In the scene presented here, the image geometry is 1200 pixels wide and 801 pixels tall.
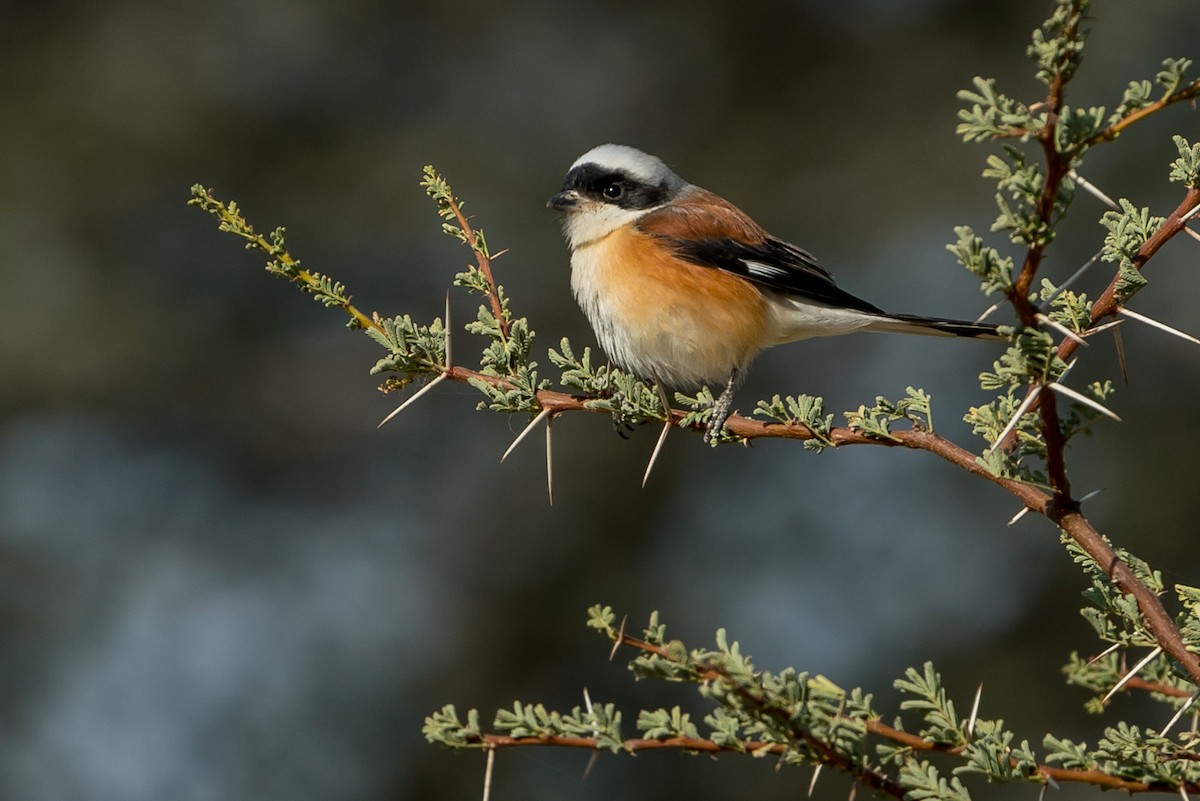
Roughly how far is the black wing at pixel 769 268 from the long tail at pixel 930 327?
12 cm

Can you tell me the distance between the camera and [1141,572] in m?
2.31

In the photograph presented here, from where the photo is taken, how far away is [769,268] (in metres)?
4.26

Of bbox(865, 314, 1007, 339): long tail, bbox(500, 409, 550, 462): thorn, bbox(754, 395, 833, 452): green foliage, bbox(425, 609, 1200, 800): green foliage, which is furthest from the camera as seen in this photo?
bbox(865, 314, 1007, 339): long tail

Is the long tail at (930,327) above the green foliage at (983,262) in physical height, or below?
below

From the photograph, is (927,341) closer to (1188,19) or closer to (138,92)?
(1188,19)

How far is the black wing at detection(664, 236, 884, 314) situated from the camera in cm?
420

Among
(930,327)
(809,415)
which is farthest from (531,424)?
(930,327)

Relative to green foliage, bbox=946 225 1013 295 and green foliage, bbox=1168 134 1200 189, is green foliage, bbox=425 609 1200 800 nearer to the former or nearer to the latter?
green foliage, bbox=946 225 1013 295

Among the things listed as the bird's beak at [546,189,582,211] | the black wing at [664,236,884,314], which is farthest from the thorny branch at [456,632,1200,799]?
the bird's beak at [546,189,582,211]

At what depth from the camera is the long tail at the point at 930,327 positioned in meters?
3.52

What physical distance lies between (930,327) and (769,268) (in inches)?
26.9

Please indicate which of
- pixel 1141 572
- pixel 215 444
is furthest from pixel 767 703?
pixel 215 444

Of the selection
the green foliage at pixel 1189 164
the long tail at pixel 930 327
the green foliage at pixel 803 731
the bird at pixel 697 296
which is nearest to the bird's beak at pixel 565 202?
the bird at pixel 697 296

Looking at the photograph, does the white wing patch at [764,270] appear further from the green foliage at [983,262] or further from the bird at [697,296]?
the green foliage at [983,262]
